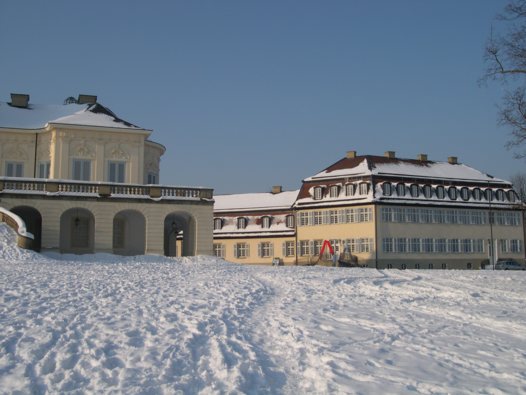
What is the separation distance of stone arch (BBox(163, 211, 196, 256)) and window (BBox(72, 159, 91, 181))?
5.84 meters

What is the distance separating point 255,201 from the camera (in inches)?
2648

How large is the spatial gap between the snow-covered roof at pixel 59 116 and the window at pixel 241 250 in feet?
86.4

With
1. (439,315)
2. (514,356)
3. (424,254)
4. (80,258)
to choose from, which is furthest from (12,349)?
(424,254)

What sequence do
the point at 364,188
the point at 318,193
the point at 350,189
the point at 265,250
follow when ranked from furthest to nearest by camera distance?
the point at 265,250 < the point at 318,193 < the point at 350,189 < the point at 364,188

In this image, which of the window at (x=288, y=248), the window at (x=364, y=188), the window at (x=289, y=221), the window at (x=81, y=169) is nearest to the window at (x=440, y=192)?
the window at (x=364, y=188)

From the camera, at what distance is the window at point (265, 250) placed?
6256 centimetres

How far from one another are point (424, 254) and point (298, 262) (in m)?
12.2

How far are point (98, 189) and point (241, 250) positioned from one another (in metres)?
31.9

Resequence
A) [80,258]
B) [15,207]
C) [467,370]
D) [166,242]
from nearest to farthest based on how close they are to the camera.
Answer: [467,370] < [80,258] < [15,207] < [166,242]

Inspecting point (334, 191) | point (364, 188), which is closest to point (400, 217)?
point (364, 188)

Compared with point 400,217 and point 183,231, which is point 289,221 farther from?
point 183,231

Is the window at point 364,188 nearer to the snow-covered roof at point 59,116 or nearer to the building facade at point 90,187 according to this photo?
the building facade at point 90,187

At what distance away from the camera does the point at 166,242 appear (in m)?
41.4

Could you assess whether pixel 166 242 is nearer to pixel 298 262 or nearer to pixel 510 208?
pixel 298 262
